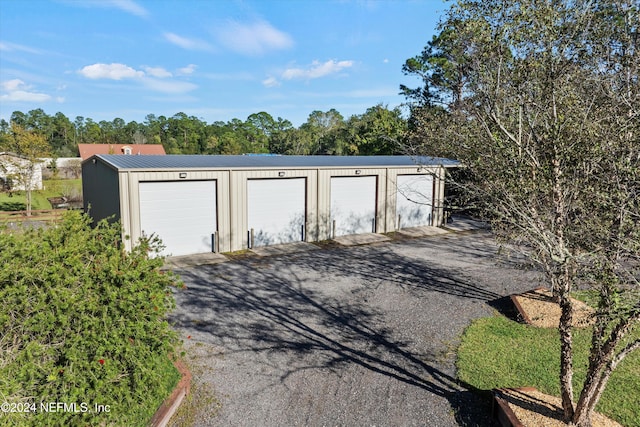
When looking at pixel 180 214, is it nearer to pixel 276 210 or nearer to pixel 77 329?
pixel 276 210

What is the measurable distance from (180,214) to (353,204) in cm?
664

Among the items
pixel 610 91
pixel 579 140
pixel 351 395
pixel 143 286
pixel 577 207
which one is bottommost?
pixel 351 395

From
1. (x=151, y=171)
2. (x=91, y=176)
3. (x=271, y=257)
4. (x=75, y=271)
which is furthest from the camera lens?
(x=91, y=176)

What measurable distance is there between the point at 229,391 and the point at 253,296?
3893mm

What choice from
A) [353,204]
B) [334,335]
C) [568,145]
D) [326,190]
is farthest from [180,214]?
[568,145]

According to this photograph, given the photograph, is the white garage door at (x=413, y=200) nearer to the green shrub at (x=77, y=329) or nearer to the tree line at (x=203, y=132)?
the green shrub at (x=77, y=329)

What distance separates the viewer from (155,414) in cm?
470

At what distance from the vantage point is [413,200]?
1809cm

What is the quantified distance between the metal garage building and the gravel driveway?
180cm

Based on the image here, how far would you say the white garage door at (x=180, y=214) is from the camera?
1237 centimetres

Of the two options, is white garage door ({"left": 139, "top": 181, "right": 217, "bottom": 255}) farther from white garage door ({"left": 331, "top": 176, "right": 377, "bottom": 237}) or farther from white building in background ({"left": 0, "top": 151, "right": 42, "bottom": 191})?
white building in background ({"left": 0, "top": 151, "right": 42, "bottom": 191})

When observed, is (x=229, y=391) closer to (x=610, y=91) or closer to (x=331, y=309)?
(x=331, y=309)

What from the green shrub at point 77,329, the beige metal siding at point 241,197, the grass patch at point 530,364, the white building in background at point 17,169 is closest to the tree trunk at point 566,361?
the grass patch at point 530,364

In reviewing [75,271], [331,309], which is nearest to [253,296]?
[331,309]
